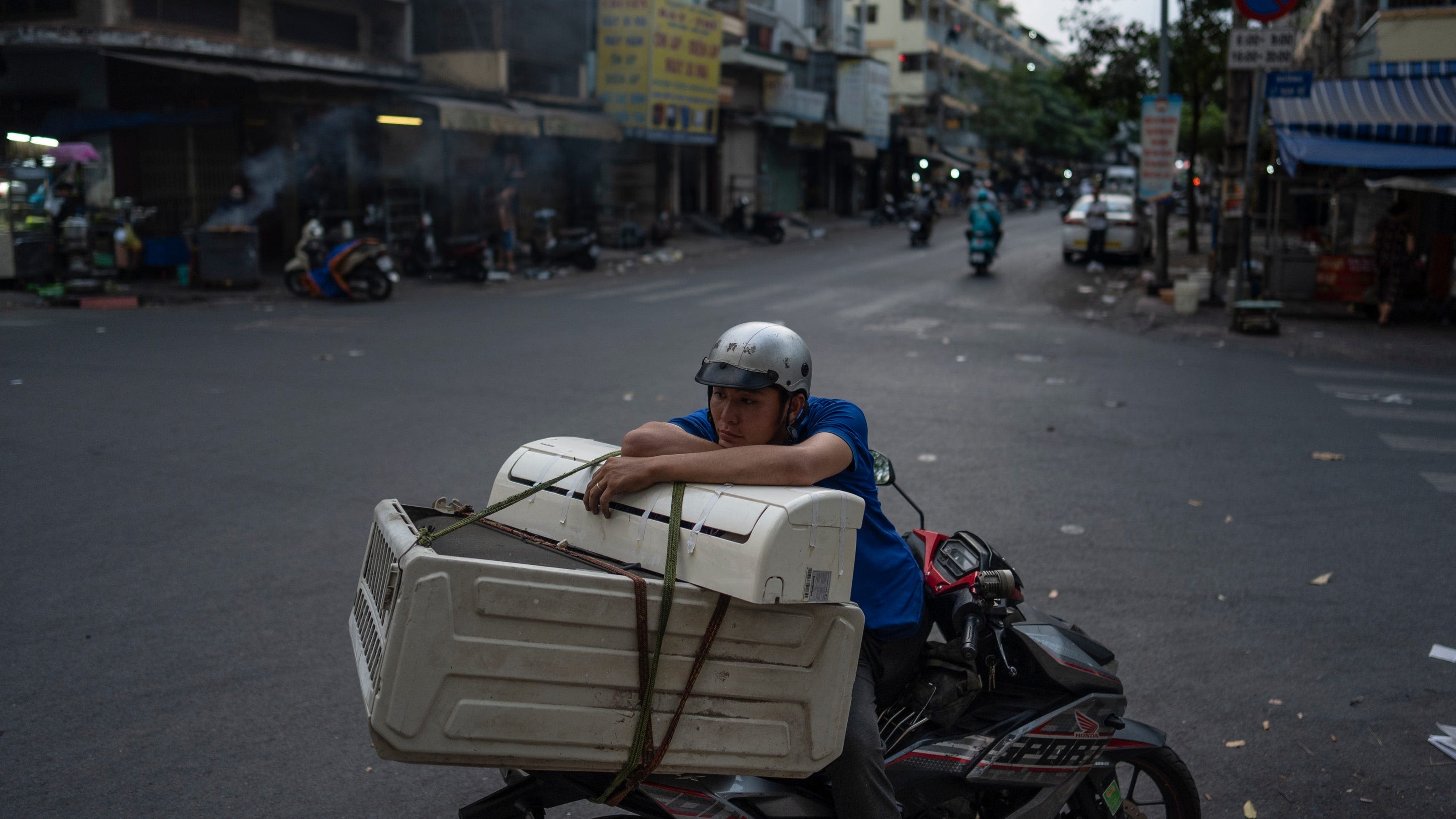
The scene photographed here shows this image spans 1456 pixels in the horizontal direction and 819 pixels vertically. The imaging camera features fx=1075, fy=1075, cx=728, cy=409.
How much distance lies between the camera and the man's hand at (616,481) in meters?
2.20

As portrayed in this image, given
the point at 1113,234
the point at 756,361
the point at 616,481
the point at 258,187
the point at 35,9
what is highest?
the point at 35,9

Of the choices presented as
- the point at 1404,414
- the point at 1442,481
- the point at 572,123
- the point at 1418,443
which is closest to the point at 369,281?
the point at 572,123

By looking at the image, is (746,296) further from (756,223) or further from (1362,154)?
(756,223)

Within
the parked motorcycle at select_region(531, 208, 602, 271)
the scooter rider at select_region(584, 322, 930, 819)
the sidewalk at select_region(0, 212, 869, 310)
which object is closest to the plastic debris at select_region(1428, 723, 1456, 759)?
the scooter rider at select_region(584, 322, 930, 819)

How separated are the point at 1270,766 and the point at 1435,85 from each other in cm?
1586

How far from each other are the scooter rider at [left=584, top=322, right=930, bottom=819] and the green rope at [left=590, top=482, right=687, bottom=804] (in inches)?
5.0

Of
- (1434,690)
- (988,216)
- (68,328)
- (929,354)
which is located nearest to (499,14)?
(988,216)

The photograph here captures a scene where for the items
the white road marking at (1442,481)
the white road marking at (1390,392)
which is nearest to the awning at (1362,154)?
the white road marking at (1390,392)

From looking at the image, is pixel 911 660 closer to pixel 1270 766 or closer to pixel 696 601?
pixel 696 601

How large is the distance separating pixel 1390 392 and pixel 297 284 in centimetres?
1495

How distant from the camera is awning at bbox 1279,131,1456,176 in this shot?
44.3 feet

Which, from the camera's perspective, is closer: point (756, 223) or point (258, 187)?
point (258, 187)

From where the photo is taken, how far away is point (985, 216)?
67.9 ft

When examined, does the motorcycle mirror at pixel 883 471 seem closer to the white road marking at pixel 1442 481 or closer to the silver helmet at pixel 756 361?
the silver helmet at pixel 756 361
